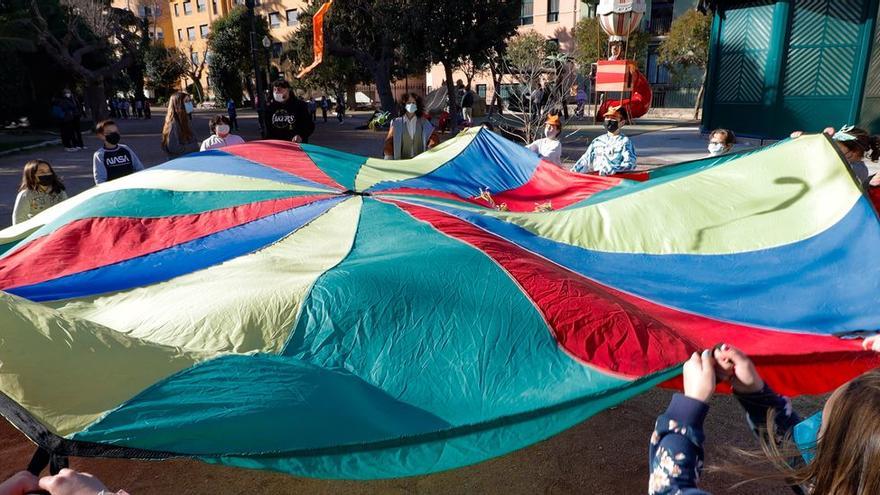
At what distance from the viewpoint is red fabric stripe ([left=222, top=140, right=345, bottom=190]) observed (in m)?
4.24

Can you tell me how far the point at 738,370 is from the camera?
1357mm

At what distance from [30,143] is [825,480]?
19565 millimetres

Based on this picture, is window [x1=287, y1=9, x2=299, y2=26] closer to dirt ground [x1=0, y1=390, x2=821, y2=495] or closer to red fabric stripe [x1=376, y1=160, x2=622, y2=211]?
red fabric stripe [x1=376, y1=160, x2=622, y2=211]

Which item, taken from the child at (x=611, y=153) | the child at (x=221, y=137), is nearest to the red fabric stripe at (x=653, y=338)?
the child at (x=611, y=153)

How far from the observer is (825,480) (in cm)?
110

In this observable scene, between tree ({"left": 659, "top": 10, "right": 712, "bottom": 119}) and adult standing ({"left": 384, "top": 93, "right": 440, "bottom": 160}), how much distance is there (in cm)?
1803

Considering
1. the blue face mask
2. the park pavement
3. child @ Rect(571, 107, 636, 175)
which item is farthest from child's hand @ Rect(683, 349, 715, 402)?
the park pavement

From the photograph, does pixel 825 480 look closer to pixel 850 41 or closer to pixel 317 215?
pixel 317 215

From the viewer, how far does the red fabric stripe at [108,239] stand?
276cm

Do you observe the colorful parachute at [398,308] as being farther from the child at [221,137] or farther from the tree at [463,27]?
the tree at [463,27]

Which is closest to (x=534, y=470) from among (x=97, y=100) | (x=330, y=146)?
(x=330, y=146)

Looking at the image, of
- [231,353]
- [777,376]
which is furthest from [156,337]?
[777,376]

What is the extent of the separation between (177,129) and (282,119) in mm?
1080

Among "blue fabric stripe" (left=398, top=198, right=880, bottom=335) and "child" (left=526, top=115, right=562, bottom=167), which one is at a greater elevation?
"child" (left=526, top=115, right=562, bottom=167)
